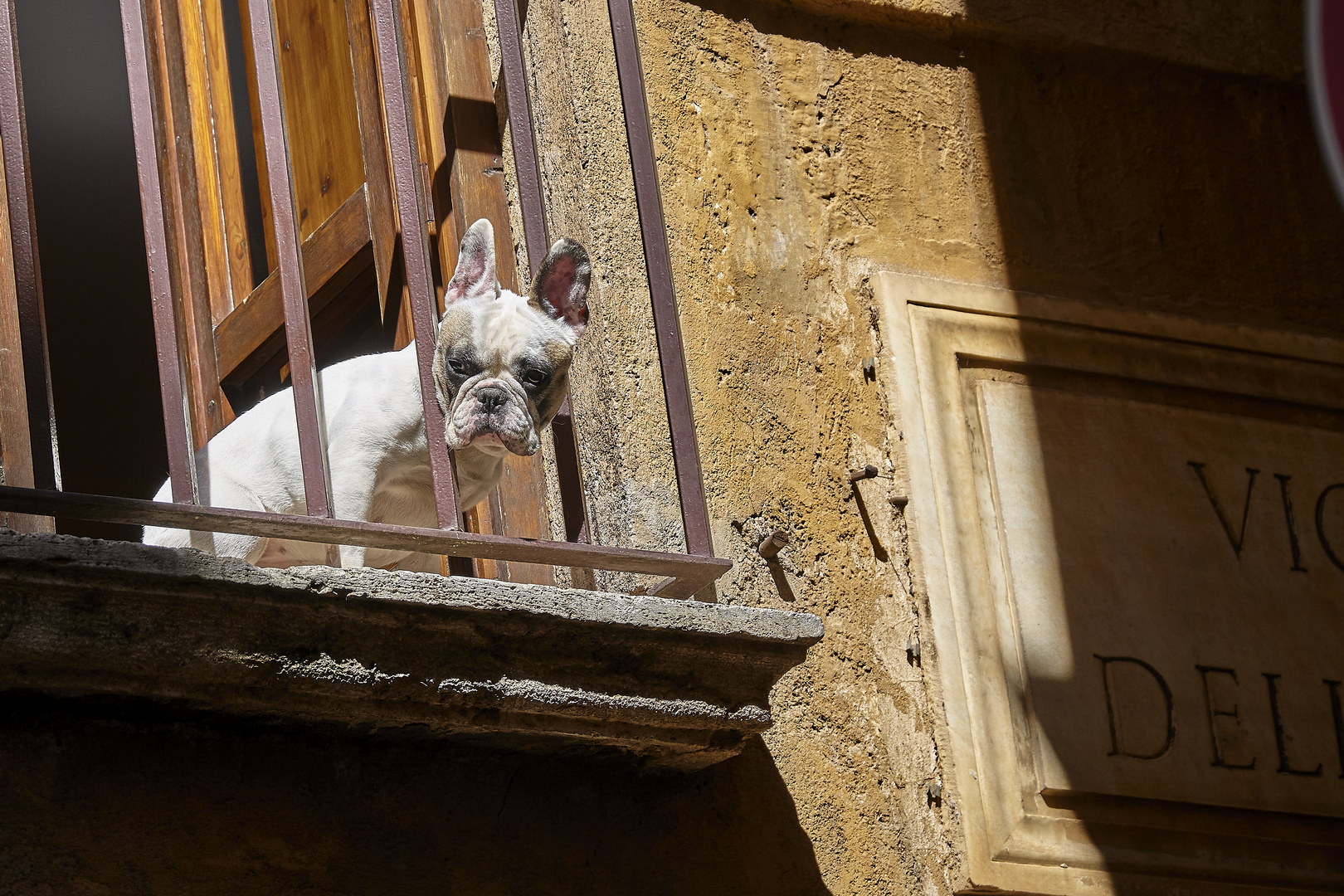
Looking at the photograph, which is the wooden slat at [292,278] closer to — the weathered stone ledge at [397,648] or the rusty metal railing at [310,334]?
the rusty metal railing at [310,334]

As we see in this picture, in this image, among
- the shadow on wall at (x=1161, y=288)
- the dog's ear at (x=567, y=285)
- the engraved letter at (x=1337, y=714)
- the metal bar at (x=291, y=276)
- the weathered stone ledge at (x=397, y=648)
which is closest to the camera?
the weathered stone ledge at (x=397, y=648)

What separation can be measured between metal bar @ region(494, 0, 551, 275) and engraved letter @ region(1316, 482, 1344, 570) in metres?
1.89

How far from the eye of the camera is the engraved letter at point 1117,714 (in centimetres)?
329

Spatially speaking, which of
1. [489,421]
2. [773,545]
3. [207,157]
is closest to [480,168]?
[489,421]

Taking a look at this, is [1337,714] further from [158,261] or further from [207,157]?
[207,157]

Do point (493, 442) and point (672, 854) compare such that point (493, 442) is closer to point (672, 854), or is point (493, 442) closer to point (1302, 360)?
point (672, 854)

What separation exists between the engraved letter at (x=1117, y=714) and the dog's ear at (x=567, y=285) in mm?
1278

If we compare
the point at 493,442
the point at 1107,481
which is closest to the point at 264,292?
the point at 493,442

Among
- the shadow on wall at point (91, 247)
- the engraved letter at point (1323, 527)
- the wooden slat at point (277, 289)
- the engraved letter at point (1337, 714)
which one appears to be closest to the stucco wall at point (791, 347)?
the engraved letter at point (1323, 527)

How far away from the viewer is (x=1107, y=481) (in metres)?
3.61

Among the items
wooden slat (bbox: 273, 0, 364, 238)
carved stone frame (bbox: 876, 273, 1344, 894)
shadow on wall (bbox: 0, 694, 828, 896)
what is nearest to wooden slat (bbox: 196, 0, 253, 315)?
wooden slat (bbox: 273, 0, 364, 238)

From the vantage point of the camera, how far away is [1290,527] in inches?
147

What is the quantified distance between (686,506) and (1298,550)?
1569mm

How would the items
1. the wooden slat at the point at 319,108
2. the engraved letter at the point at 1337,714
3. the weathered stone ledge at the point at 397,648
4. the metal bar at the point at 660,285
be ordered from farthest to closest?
the wooden slat at the point at 319,108, the engraved letter at the point at 1337,714, the metal bar at the point at 660,285, the weathered stone ledge at the point at 397,648
